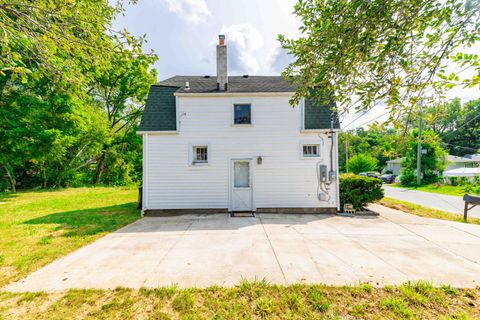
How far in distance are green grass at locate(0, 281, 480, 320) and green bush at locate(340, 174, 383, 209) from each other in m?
5.12

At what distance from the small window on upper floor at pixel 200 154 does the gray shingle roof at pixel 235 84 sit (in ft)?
7.83

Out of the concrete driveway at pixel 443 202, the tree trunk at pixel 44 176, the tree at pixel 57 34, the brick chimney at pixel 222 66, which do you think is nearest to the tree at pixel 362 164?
the concrete driveway at pixel 443 202

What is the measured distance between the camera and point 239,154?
8.10 meters

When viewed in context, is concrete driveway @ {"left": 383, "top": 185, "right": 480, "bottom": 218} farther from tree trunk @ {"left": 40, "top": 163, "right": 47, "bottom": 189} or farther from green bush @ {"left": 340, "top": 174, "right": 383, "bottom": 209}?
tree trunk @ {"left": 40, "top": 163, "right": 47, "bottom": 189}

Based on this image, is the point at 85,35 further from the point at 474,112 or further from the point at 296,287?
the point at 474,112

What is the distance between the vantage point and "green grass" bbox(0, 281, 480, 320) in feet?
8.43

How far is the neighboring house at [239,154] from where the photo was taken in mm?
7949

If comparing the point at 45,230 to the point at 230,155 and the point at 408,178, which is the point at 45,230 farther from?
the point at 408,178

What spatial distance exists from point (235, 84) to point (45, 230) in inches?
336

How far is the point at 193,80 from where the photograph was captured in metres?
9.72

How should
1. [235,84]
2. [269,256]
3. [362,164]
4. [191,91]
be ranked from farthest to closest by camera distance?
1. [362,164]
2. [235,84]
3. [191,91]
4. [269,256]

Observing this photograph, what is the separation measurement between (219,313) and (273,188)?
5802mm

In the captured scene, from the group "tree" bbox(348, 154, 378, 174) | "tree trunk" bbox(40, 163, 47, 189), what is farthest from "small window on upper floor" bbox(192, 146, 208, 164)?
"tree" bbox(348, 154, 378, 174)

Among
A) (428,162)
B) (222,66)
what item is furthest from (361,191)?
(428,162)
